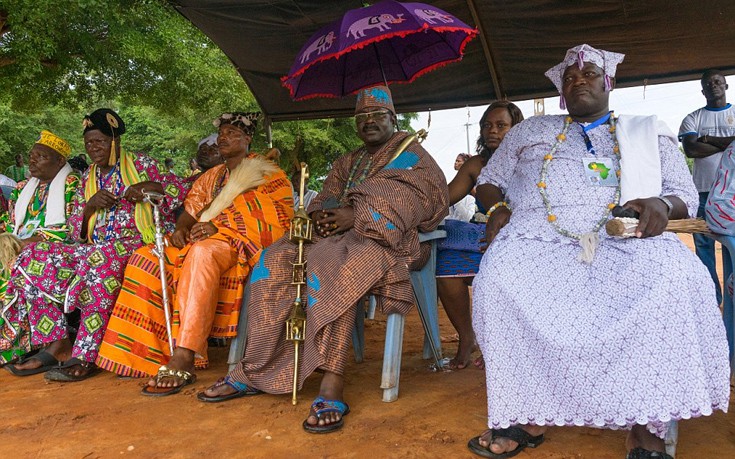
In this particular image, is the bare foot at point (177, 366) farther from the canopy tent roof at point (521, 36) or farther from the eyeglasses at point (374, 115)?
the canopy tent roof at point (521, 36)

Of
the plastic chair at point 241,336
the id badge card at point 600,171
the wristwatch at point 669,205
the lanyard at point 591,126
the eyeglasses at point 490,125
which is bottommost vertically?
the plastic chair at point 241,336

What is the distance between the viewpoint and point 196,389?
3.66 meters

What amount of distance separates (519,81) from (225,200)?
3.87 meters

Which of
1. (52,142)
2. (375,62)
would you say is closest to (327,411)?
(375,62)

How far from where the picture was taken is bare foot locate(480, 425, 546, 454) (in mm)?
2559

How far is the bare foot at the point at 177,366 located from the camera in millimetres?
3574

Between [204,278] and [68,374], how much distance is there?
3.97 feet

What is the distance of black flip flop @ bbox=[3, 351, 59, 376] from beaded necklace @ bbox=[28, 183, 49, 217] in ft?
4.11

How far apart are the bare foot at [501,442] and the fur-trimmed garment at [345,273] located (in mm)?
882

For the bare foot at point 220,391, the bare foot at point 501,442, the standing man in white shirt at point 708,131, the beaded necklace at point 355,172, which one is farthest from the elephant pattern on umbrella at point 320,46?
the standing man in white shirt at point 708,131

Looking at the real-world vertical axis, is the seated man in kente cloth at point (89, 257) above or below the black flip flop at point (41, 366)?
above

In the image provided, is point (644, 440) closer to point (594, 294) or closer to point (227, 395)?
point (594, 294)

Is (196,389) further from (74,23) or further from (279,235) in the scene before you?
(74,23)

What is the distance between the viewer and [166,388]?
3559mm
